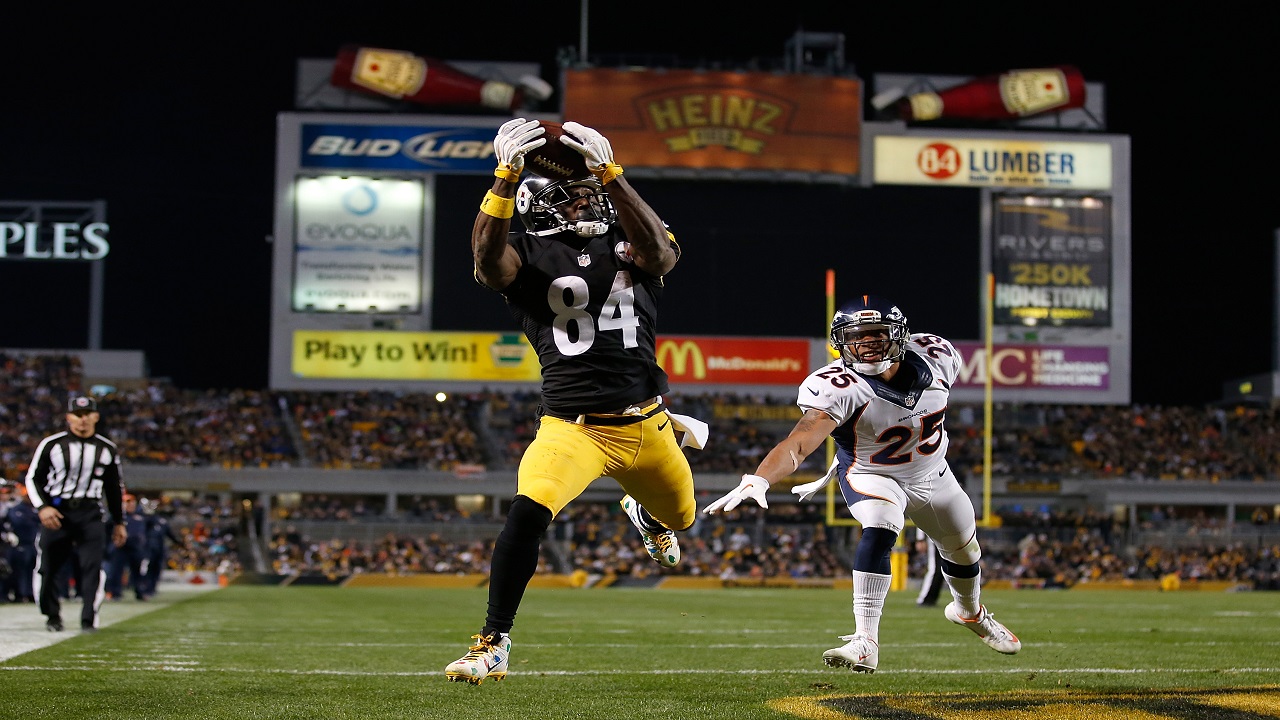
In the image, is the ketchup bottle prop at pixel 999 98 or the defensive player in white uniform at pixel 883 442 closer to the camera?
the defensive player in white uniform at pixel 883 442

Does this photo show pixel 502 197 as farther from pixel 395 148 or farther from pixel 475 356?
pixel 395 148

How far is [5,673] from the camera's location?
24.8 feet

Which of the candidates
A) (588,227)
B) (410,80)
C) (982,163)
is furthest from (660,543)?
(982,163)

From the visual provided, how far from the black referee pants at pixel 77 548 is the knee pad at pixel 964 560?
6.64m

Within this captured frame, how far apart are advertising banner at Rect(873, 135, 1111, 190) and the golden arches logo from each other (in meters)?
6.95

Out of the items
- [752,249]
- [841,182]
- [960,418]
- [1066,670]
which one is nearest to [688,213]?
[752,249]

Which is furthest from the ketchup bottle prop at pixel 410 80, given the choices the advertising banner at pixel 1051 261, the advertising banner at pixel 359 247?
the advertising banner at pixel 1051 261

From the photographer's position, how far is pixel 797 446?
6480 mm

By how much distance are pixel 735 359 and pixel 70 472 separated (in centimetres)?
2718

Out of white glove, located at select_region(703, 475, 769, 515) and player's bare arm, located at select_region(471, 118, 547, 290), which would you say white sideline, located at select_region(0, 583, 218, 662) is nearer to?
player's bare arm, located at select_region(471, 118, 547, 290)

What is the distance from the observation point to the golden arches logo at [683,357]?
36.5 m

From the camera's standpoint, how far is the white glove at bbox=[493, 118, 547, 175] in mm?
5430

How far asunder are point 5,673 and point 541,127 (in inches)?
181

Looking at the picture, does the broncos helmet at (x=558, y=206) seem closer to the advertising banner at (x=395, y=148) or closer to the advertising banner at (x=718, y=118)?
the advertising banner at (x=718, y=118)
